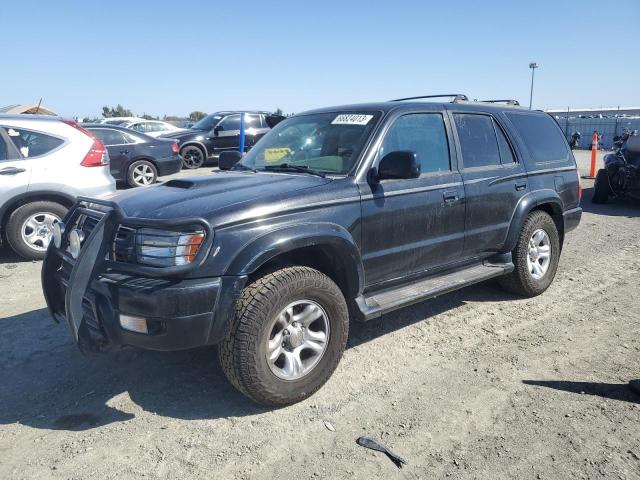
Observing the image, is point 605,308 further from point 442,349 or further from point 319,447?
point 319,447

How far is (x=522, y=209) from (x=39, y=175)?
545 cm

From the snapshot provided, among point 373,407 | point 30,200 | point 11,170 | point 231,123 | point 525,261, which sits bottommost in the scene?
point 373,407

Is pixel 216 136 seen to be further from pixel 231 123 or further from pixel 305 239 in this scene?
pixel 305 239

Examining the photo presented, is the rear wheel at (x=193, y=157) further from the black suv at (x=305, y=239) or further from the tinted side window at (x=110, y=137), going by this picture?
the black suv at (x=305, y=239)

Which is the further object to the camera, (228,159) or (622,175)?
(622,175)

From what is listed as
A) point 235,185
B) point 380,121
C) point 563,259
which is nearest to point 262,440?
point 235,185

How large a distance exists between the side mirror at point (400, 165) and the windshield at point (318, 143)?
243mm

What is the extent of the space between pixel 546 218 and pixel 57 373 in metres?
4.51

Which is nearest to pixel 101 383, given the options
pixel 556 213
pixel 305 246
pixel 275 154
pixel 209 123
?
pixel 305 246

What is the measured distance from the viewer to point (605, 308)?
4.78 meters

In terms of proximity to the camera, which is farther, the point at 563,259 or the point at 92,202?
the point at 563,259

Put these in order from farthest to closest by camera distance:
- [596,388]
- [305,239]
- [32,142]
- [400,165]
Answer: [32,142] < [400,165] < [596,388] < [305,239]

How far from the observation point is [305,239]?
10.3 feet

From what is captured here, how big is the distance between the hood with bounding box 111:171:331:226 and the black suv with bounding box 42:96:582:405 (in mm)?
13
